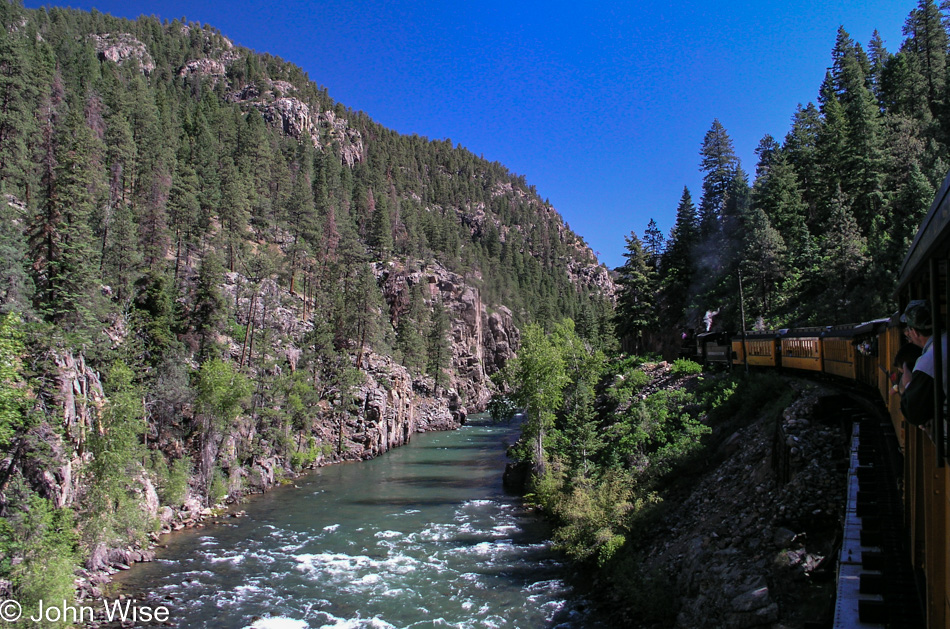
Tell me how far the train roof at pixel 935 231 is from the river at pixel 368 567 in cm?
1731

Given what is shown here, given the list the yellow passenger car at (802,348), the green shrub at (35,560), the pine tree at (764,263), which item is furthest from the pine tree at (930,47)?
the green shrub at (35,560)

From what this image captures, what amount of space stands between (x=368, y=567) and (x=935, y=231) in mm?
24985

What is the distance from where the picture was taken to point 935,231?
3.44 m

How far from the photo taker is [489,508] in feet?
111

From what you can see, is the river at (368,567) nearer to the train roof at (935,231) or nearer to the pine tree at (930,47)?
the train roof at (935,231)

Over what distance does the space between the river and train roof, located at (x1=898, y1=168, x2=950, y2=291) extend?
1731cm

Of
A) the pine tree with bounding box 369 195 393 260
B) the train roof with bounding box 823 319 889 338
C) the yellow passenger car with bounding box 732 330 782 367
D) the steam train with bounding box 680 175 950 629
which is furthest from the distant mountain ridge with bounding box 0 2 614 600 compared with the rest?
the yellow passenger car with bounding box 732 330 782 367

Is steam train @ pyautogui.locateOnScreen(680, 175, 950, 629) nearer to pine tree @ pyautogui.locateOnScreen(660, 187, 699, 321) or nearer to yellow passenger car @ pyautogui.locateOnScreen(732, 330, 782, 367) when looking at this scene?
yellow passenger car @ pyautogui.locateOnScreen(732, 330, 782, 367)

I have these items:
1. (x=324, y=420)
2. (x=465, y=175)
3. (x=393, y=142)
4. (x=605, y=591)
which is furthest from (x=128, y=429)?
(x=465, y=175)

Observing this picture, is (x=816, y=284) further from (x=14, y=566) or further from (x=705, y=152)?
(x=14, y=566)

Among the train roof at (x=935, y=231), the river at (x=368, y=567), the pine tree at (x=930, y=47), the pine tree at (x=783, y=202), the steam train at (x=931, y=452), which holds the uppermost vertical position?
the pine tree at (x=930, y=47)

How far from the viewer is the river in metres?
19.6

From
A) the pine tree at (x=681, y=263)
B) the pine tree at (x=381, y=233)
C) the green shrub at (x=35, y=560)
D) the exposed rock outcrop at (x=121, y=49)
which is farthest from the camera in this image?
the exposed rock outcrop at (x=121, y=49)

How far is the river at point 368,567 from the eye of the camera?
64.2ft
